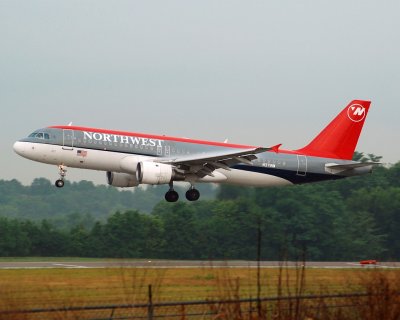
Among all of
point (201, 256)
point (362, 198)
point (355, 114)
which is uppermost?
point (355, 114)

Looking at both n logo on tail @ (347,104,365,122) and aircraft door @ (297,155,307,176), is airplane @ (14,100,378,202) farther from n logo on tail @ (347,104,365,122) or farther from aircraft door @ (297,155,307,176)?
n logo on tail @ (347,104,365,122)

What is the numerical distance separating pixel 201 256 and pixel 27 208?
92900mm

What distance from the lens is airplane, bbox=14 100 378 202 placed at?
49.6 metres

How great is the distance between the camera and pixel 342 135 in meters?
57.9

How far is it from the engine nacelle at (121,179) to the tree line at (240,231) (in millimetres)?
8349

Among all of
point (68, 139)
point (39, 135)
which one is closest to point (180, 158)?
point (68, 139)

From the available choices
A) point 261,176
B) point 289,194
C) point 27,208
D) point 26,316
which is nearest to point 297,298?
point 26,316

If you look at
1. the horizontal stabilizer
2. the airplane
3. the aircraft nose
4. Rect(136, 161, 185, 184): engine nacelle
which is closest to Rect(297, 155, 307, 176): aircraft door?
the airplane

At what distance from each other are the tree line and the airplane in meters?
7.86

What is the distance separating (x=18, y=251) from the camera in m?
59.0

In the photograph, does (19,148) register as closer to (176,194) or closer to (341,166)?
(176,194)

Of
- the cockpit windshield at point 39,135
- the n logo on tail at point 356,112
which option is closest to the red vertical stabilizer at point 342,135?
the n logo on tail at point 356,112

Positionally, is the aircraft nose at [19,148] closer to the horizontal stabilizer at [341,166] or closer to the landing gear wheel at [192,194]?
the landing gear wheel at [192,194]

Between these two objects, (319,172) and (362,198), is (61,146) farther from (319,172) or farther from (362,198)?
(362,198)
